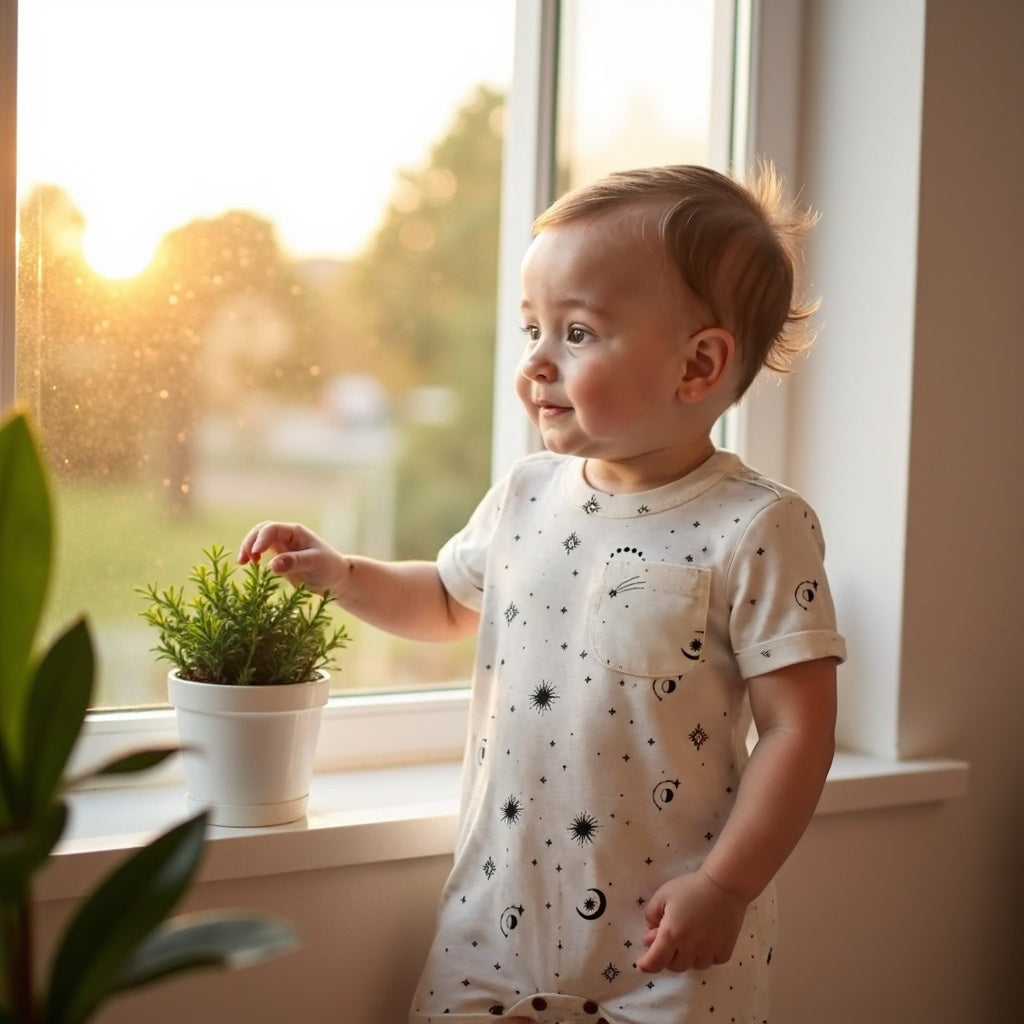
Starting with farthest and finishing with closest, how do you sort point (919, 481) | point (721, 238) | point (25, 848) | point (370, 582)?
point (919, 481) → point (370, 582) → point (721, 238) → point (25, 848)

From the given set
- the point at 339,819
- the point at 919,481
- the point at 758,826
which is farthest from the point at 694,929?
the point at 919,481

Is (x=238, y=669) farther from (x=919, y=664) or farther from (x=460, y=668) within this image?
(x=919, y=664)

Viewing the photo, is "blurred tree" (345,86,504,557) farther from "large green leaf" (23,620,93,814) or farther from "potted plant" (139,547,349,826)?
"large green leaf" (23,620,93,814)

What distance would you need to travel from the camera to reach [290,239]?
1.52 metres

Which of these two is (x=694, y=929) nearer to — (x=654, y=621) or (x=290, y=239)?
(x=654, y=621)

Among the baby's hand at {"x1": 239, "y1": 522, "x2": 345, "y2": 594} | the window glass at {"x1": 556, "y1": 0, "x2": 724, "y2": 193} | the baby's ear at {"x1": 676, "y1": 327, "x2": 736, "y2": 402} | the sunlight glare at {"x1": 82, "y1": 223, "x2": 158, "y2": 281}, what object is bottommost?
the baby's hand at {"x1": 239, "y1": 522, "x2": 345, "y2": 594}

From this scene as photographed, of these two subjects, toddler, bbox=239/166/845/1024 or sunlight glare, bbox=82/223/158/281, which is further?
sunlight glare, bbox=82/223/158/281

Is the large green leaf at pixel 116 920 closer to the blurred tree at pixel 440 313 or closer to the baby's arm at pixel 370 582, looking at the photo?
the baby's arm at pixel 370 582

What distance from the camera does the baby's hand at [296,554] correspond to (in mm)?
1212

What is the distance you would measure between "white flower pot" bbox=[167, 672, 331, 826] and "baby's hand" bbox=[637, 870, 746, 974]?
0.35 m

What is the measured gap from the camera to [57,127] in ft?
4.27

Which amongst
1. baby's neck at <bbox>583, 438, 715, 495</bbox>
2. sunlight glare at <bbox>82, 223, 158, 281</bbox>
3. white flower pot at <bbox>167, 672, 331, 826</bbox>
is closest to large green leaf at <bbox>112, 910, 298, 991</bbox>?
white flower pot at <bbox>167, 672, 331, 826</bbox>

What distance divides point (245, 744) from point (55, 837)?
0.51 m

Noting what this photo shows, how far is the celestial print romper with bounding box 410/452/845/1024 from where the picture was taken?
3.73 feet
